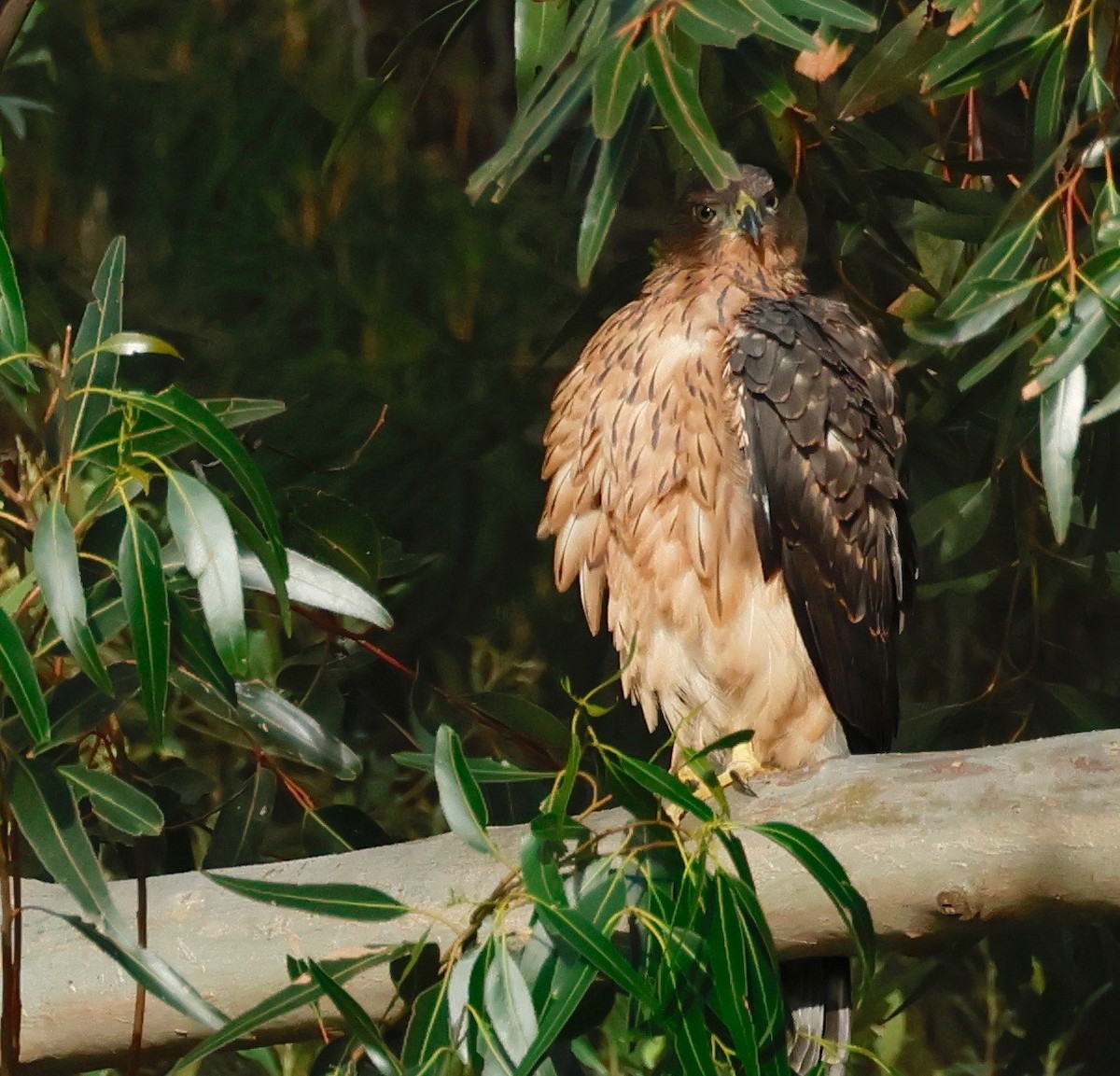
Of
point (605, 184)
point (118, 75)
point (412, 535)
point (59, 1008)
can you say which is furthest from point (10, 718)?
point (118, 75)

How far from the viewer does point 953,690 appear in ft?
12.3

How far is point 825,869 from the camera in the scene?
1.77 metres

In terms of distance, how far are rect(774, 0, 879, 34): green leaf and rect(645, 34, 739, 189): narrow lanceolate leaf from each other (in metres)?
0.16

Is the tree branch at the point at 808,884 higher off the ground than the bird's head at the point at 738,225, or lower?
lower

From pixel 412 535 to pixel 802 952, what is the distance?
1.46 meters

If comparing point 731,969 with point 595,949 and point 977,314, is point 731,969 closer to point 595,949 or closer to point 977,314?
point 595,949

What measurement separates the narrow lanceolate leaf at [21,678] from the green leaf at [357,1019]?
341 millimetres

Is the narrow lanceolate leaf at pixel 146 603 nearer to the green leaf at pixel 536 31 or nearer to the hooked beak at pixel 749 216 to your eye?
the green leaf at pixel 536 31

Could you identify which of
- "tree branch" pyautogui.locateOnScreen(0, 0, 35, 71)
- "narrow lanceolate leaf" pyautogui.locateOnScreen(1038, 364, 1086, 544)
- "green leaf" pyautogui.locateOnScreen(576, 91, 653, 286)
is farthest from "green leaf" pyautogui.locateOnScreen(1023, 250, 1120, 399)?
"tree branch" pyautogui.locateOnScreen(0, 0, 35, 71)

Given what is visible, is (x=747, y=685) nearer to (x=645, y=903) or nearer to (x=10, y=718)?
(x=645, y=903)

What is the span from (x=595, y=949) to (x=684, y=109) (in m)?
0.85

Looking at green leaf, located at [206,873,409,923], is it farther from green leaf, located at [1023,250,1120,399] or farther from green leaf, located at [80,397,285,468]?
green leaf, located at [1023,250,1120,399]

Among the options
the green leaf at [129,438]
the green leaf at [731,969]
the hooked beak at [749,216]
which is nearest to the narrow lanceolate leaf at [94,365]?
the green leaf at [129,438]

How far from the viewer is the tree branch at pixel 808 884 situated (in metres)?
2.00
